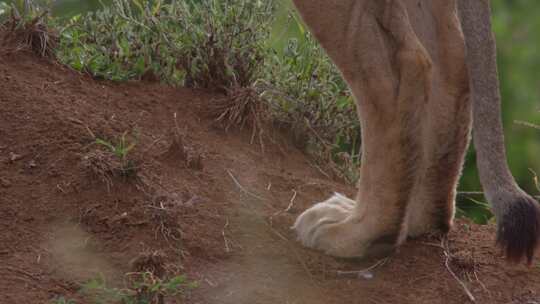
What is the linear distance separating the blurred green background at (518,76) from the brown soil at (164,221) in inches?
68.1

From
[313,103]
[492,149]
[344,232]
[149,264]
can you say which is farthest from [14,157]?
[492,149]

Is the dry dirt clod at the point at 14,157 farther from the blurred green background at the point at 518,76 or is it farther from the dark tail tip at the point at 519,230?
the blurred green background at the point at 518,76

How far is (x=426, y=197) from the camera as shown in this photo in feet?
11.8

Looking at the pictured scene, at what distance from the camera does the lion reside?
10.9ft

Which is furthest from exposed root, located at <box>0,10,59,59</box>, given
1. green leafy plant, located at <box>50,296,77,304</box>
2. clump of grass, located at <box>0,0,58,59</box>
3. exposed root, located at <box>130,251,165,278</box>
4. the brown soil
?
green leafy plant, located at <box>50,296,77,304</box>

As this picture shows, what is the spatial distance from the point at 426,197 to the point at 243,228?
0.63 m

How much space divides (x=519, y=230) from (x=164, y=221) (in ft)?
3.63

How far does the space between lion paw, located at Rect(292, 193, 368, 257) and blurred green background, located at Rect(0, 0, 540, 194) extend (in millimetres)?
1950

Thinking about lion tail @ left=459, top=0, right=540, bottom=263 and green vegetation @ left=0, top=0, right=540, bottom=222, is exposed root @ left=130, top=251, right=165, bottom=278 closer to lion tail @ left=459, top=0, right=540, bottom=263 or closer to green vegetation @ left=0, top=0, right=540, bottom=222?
lion tail @ left=459, top=0, right=540, bottom=263

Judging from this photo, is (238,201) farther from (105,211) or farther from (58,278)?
(58,278)

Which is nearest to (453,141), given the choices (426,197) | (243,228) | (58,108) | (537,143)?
(426,197)

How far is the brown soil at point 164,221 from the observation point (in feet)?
10.5

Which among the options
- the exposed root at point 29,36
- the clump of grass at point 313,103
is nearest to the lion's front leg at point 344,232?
the clump of grass at point 313,103

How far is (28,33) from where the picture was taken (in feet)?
14.0
